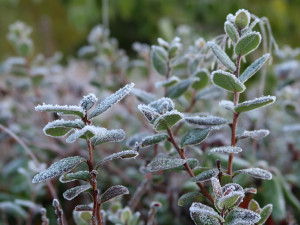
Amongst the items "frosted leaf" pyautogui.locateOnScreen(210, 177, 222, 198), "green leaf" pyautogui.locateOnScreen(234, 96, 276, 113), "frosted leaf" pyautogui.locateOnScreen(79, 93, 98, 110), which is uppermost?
"frosted leaf" pyautogui.locateOnScreen(79, 93, 98, 110)

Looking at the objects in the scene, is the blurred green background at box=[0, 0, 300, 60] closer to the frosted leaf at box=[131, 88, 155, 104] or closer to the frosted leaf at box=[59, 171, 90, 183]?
the frosted leaf at box=[131, 88, 155, 104]

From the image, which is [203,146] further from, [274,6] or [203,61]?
[274,6]

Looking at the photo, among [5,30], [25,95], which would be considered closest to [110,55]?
[25,95]

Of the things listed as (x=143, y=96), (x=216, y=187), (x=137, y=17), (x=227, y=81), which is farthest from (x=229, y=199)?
(x=137, y=17)

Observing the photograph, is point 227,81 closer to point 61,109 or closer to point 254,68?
point 254,68

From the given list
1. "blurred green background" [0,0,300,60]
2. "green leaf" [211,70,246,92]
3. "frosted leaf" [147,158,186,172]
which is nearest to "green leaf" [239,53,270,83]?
"green leaf" [211,70,246,92]

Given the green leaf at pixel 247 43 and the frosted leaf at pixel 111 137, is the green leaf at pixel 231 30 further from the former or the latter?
the frosted leaf at pixel 111 137
